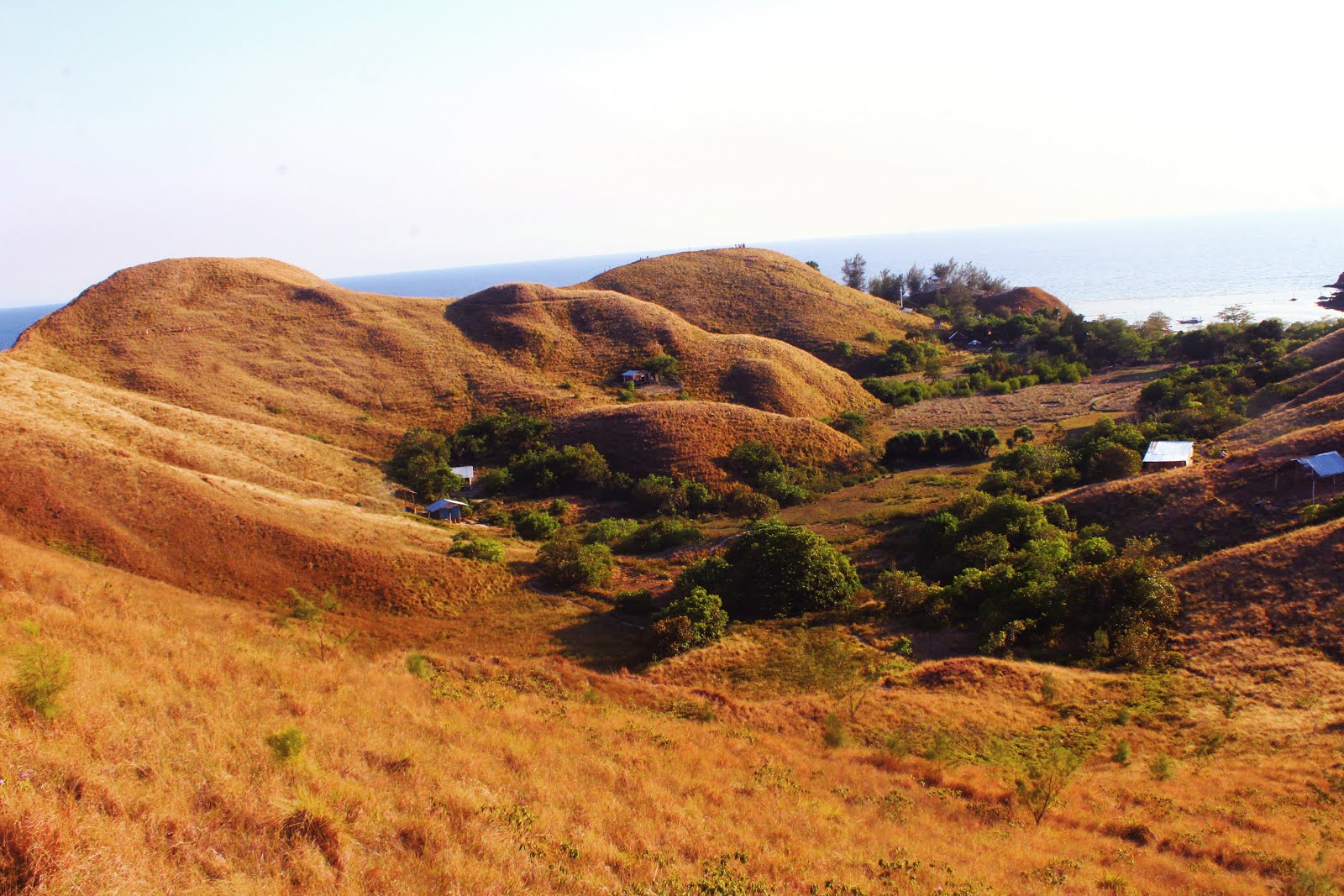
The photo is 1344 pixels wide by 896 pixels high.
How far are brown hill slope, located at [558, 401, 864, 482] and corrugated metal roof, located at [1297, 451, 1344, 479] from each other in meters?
19.5

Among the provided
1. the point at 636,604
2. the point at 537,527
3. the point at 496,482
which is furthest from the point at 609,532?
the point at 496,482

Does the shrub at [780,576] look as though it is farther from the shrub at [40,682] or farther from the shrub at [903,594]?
the shrub at [40,682]

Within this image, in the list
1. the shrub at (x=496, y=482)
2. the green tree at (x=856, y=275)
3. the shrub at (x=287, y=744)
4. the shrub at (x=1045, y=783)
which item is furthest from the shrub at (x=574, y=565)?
the green tree at (x=856, y=275)

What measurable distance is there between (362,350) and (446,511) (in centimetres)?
2492

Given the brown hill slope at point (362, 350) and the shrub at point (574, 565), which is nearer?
the shrub at point (574, 565)

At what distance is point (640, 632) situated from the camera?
21.0 m

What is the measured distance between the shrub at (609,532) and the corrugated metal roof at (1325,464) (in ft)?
70.7

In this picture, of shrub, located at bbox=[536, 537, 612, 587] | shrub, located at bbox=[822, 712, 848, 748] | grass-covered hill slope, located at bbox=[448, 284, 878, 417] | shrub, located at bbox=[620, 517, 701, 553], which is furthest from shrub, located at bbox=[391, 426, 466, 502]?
shrub, located at bbox=[822, 712, 848, 748]

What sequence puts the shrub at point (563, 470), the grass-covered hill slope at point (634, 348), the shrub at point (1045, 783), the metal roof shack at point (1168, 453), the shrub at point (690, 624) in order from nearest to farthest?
the shrub at point (1045, 783) → the shrub at point (690, 624) → the metal roof shack at point (1168, 453) → the shrub at point (563, 470) → the grass-covered hill slope at point (634, 348)

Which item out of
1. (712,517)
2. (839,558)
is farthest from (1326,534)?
(712,517)

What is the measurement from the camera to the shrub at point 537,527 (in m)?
30.5

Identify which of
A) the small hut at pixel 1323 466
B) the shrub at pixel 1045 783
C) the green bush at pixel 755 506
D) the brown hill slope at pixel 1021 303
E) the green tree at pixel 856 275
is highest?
the green tree at pixel 856 275

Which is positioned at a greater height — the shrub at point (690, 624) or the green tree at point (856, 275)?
the green tree at point (856, 275)

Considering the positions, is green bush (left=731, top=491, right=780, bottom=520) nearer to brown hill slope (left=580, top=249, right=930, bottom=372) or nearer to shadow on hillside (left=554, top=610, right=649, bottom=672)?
shadow on hillside (left=554, top=610, right=649, bottom=672)
